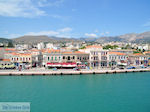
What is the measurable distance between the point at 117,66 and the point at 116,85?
21.6 metres

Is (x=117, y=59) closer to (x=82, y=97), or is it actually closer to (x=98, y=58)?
(x=98, y=58)

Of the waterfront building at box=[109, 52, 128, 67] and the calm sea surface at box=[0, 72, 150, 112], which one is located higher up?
the waterfront building at box=[109, 52, 128, 67]

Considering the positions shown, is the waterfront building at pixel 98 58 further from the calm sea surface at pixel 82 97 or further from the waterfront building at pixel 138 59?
the calm sea surface at pixel 82 97

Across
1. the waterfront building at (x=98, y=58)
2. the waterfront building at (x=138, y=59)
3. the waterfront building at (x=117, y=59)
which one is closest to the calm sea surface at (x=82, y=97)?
the waterfront building at (x=98, y=58)

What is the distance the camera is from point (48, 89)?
28156mm

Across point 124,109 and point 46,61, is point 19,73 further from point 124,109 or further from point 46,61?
point 124,109

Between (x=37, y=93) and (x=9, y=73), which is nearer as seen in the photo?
(x=37, y=93)

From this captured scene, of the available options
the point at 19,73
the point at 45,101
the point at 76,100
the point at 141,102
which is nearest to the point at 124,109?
the point at 141,102

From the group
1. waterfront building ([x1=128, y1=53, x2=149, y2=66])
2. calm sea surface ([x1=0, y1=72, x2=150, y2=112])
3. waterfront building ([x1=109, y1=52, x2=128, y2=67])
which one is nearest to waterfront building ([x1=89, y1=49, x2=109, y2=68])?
waterfront building ([x1=109, y1=52, x2=128, y2=67])

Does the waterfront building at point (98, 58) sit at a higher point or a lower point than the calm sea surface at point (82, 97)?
higher

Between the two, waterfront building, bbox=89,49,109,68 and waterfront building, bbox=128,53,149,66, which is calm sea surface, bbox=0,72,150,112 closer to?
waterfront building, bbox=89,49,109,68

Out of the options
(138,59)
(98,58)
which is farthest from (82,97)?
(138,59)

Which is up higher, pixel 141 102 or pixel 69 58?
pixel 69 58

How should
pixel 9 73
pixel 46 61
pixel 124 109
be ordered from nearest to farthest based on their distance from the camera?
pixel 124 109
pixel 9 73
pixel 46 61
